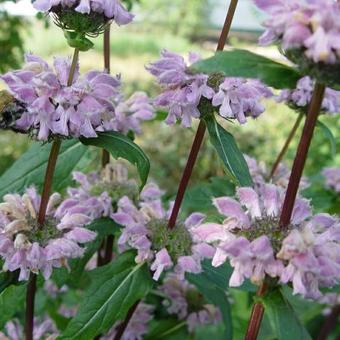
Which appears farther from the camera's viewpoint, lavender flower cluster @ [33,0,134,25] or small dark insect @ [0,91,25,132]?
small dark insect @ [0,91,25,132]

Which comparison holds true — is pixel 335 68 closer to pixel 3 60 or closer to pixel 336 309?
pixel 336 309

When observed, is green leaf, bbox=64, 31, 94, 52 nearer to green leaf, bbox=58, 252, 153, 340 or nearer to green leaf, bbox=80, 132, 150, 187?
green leaf, bbox=80, 132, 150, 187

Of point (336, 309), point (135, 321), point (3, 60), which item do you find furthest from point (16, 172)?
point (3, 60)

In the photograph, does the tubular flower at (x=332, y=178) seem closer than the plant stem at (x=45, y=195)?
No

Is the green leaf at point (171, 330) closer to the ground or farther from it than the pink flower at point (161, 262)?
closer to the ground

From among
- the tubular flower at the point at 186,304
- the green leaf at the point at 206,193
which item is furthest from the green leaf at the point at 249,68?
the tubular flower at the point at 186,304

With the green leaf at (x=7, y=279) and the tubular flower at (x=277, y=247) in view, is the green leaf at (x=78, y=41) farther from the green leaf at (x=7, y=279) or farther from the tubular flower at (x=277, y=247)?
the green leaf at (x=7, y=279)

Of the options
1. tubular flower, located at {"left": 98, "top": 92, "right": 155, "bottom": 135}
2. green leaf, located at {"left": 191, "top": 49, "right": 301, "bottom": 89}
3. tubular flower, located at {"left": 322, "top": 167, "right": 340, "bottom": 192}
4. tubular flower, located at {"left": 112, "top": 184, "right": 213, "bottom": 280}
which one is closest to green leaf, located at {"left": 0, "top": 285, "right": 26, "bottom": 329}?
tubular flower, located at {"left": 112, "top": 184, "right": 213, "bottom": 280}
